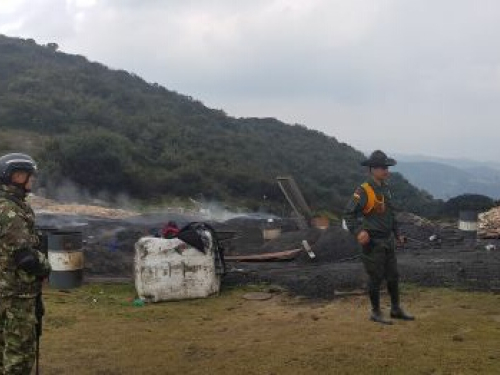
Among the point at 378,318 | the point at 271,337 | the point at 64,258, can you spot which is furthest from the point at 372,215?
the point at 64,258

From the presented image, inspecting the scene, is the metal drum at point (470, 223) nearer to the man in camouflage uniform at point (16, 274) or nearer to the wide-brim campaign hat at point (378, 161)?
the wide-brim campaign hat at point (378, 161)

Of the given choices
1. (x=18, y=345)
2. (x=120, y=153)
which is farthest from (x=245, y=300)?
(x=120, y=153)

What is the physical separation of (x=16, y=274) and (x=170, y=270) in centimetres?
524

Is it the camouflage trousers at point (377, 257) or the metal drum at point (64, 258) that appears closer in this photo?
the camouflage trousers at point (377, 257)

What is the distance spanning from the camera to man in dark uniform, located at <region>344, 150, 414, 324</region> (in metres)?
7.59

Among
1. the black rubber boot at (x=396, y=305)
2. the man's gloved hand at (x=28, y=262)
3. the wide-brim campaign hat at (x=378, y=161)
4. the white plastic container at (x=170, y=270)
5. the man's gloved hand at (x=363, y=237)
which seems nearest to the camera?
the man's gloved hand at (x=28, y=262)

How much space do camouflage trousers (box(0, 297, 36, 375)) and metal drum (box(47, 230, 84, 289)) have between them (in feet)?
19.9

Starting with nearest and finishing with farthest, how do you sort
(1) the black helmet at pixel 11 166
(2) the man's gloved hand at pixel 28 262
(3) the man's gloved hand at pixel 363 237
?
1. (2) the man's gloved hand at pixel 28 262
2. (1) the black helmet at pixel 11 166
3. (3) the man's gloved hand at pixel 363 237

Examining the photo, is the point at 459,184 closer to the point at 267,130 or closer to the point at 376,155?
the point at 267,130

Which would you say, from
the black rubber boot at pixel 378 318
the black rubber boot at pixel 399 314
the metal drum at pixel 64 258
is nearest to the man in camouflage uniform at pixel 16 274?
the black rubber boot at pixel 378 318

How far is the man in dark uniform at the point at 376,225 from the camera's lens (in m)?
7.59

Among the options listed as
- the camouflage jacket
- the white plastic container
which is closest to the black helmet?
the camouflage jacket

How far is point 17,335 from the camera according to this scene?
489 centimetres

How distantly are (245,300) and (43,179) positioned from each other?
2139cm
